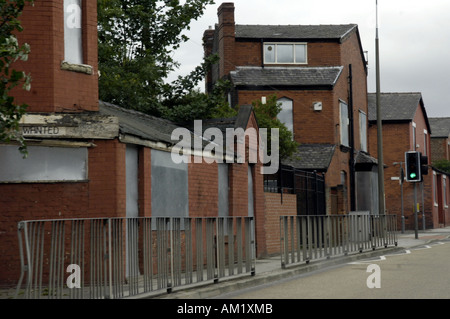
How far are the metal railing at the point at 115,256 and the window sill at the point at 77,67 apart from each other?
13.8 feet

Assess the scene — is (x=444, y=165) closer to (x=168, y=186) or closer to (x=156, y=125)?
(x=156, y=125)

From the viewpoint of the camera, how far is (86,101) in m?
15.5

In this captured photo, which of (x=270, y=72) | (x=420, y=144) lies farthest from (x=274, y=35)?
(x=420, y=144)

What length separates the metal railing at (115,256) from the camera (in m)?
10.3

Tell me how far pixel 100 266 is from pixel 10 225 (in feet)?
12.6

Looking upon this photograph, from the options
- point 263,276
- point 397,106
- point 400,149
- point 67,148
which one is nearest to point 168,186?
point 67,148

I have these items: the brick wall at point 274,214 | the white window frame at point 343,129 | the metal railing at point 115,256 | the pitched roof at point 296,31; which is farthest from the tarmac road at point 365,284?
the pitched roof at point 296,31

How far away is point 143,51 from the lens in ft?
103

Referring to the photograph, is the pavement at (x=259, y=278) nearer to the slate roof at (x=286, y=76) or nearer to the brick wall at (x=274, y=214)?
the brick wall at (x=274, y=214)

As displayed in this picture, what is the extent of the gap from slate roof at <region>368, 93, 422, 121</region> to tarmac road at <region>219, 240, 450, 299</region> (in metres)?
35.8

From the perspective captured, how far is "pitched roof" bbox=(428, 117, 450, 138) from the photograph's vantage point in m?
75.1

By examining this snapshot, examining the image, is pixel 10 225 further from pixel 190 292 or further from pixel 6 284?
pixel 190 292

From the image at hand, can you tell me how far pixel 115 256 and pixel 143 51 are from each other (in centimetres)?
2132
